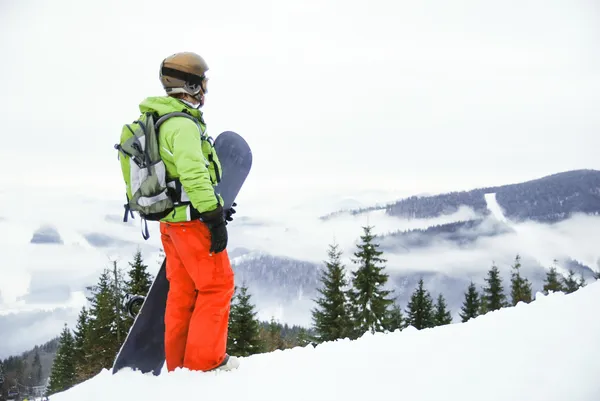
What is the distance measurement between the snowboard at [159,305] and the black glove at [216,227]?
0.69 m

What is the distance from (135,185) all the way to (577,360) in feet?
11.5

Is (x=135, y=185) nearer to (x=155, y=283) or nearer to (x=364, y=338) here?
(x=155, y=283)

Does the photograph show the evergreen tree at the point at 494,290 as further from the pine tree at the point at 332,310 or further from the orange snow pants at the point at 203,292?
the orange snow pants at the point at 203,292

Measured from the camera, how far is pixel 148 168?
3.46 metres

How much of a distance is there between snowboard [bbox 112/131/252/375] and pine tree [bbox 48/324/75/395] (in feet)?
140

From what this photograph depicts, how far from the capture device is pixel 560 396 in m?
2.11

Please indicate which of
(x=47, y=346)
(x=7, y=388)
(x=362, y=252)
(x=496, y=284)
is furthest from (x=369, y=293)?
(x=47, y=346)

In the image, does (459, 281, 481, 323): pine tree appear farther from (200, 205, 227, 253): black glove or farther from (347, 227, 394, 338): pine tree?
(200, 205, 227, 253): black glove

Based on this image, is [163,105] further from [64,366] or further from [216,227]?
[64,366]

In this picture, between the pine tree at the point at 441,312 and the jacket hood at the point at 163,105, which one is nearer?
the jacket hood at the point at 163,105

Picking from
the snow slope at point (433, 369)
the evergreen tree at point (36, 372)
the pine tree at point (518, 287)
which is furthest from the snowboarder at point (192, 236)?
the evergreen tree at point (36, 372)

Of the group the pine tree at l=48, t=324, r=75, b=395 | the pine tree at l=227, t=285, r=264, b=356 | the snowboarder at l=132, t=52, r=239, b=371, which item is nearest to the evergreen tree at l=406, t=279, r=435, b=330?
the pine tree at l=227, t=285, r=264, b=356

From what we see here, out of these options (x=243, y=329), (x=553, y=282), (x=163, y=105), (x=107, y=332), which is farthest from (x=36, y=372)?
(x=163, y=105)

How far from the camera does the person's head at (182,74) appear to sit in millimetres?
3744
